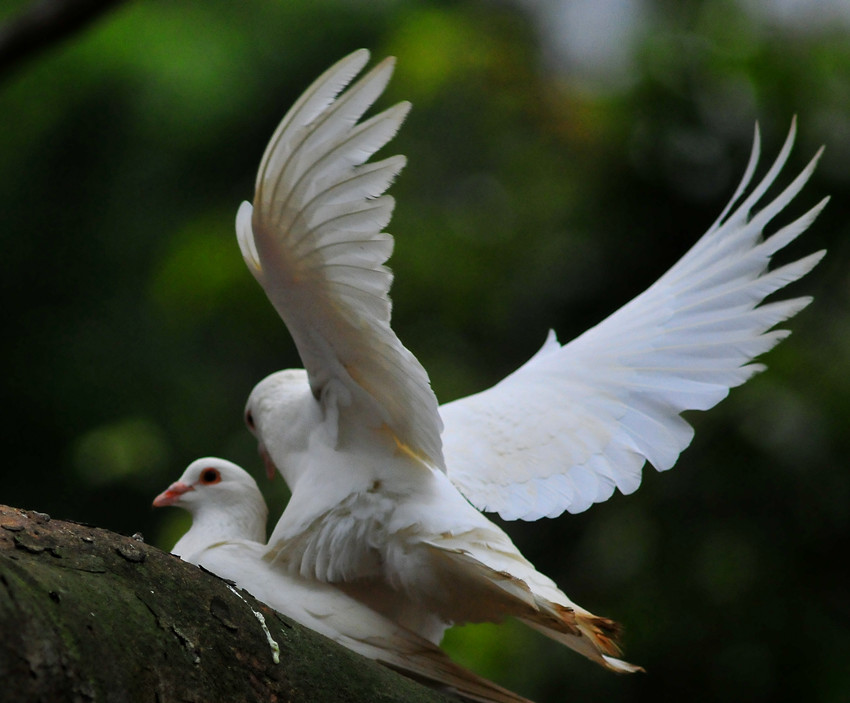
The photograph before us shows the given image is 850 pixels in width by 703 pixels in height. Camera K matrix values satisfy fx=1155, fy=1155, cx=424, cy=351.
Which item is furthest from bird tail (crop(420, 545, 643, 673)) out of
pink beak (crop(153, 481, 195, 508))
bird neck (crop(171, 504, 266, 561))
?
pink beak (crop(153, 481, 195, 508))

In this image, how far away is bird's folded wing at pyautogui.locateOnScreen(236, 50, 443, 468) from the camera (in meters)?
3.12

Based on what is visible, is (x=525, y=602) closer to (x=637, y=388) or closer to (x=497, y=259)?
(x=637, y=388)

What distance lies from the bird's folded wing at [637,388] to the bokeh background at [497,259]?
2.32 m

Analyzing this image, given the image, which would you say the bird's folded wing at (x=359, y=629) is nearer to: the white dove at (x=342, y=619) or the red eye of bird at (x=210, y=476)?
the white dove at (x=342, y=619)

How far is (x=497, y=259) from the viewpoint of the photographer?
9.97 m

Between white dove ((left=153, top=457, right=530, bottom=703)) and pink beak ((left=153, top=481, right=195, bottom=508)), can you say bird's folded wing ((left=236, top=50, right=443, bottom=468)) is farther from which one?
pink beak ((left=153, top=481, right=195, bottom=508))

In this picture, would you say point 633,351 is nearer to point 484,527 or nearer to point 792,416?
point 484,527

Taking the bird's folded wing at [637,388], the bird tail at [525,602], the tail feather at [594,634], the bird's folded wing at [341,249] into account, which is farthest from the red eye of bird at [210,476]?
the tail feather at [594,634]

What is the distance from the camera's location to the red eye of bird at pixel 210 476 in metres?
4.95

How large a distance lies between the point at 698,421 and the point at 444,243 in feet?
10.4

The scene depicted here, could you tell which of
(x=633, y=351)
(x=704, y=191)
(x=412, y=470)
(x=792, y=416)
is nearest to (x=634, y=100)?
(x=704, y=191)

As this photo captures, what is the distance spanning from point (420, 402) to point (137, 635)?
1268 mm

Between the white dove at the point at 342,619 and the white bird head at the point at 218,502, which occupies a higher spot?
the white bird head at the point at 218,502

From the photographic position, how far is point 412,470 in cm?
393
